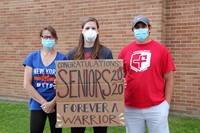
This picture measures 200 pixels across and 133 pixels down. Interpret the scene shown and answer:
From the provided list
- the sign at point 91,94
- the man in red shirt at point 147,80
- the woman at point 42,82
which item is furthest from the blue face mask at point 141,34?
the woman at point 42,82

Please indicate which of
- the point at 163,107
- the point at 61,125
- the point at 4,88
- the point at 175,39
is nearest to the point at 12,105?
the point at 4,88

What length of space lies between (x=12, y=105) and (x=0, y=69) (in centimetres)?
157

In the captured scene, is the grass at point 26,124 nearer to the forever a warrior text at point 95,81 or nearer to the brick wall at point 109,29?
the brick wall at point 109,29

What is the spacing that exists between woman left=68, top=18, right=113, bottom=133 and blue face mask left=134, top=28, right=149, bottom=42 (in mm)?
386

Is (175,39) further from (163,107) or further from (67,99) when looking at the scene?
(67,99)

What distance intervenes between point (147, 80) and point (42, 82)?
1.23 meters

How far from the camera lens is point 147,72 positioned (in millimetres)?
3178

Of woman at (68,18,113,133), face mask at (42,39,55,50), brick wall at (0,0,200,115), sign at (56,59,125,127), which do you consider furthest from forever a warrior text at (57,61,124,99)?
brick wall at (0,0,200,115)

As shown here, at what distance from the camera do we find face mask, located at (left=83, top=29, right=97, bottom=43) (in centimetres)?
333

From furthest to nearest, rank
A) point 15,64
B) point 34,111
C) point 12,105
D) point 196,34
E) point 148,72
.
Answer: point 15,64, point 12,105, point 196,34, point 34,111, point 148,72

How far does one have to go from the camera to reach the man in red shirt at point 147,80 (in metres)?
3.20

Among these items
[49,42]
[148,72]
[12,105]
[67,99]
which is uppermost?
[49,42]

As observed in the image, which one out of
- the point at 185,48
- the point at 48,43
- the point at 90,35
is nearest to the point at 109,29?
the point at 185,48

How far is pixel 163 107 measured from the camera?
3258 millimetres
